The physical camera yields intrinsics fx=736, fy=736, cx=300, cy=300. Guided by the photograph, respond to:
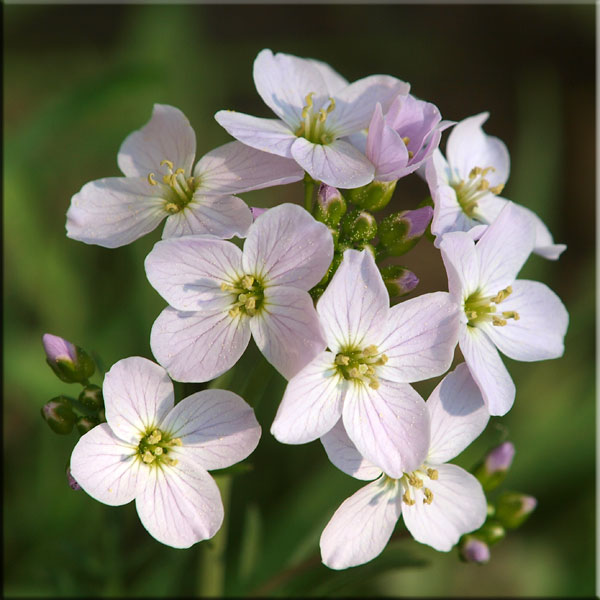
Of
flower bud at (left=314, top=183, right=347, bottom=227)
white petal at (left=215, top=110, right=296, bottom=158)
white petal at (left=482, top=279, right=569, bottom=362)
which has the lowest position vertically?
white petal at (left=482, top=279, right=569, bottom=362)

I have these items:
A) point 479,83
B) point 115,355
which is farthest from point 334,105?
point 479,83

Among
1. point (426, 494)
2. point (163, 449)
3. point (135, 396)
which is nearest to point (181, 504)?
point (163, 449)

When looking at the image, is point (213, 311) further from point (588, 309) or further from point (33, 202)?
point (588, 309)

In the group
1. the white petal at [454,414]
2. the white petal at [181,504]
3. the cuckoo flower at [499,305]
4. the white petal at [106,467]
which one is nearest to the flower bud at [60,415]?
the white petal at [106,467]

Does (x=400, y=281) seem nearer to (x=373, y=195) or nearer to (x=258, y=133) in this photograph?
(x=373, y=195)

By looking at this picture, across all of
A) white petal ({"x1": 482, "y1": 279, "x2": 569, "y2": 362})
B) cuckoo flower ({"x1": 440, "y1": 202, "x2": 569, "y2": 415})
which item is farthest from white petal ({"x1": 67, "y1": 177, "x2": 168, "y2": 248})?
white petal ({"x1": 482, "y1": 279, "x2": 569, "y2": 362})

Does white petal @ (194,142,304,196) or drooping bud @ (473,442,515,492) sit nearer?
white petal @ (194,142,304,196)

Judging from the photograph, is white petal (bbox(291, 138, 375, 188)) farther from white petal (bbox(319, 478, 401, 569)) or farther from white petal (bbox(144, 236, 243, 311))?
white petal (bbox(319, 478, 401, 569))
